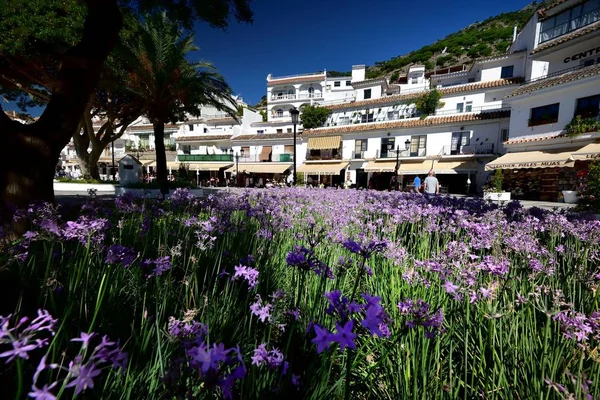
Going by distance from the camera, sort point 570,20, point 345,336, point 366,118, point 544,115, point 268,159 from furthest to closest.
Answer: point 268,159 → point 366,118 → point 570,20 → point 544,115 → point 345,336

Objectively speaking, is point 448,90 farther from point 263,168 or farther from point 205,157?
point 205,157

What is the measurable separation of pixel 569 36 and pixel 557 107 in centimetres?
534

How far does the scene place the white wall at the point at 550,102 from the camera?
54.9 feet

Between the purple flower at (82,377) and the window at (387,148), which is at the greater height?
the window at (387,148)

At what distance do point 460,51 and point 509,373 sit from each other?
81.3 m

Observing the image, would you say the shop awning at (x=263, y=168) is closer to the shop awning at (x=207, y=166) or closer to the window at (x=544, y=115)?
the shop awning at (x=207, y=166)

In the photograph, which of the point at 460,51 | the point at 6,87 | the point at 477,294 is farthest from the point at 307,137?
the point at 460,51

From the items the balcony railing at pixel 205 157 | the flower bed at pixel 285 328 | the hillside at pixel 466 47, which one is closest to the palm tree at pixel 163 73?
the flower bed at pixel 285 328

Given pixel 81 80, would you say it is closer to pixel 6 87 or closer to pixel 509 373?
pixel 509 373

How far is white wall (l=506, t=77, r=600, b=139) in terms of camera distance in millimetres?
16719

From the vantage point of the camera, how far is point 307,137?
32.7 m

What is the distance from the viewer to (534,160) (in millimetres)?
17953

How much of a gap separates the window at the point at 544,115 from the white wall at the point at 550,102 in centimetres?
20

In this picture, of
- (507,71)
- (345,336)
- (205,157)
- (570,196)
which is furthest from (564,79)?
(205,157)
